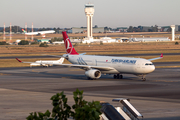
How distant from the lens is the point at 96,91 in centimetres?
3678

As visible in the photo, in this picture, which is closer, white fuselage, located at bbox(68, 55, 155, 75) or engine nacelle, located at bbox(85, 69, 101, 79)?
white fuselage, located at bbox(68, 55, 155, 75)

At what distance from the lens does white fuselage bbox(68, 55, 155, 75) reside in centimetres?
4544

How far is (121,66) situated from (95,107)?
129 feet

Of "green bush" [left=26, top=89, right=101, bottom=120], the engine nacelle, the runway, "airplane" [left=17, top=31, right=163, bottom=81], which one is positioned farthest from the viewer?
the engine nacelle

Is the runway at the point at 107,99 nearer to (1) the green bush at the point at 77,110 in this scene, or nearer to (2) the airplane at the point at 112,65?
(2) the airplane at the point at 112,65

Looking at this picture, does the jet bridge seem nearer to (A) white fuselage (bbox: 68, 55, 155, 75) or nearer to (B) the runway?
(B) the runway

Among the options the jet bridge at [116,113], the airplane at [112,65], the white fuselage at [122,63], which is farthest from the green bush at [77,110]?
the airplane at [112,65]

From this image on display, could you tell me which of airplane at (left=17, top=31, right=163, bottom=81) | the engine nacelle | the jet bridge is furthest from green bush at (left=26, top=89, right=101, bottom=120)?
the engine nacelle

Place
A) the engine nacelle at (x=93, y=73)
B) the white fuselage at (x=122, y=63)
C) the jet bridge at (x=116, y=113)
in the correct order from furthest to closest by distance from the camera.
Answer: the engine nacelle at (x=93, y=73)
the white fuselage at (x=122, y=63)
the jet bridge at (x=116, y=113)

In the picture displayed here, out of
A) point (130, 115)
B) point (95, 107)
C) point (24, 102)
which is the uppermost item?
point (95, 107)

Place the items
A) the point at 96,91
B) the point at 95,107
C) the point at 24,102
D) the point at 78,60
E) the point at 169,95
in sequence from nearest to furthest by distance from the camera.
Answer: the point at 95,107, the point at 24,102, the point at 169,95, the point at 96,91, the point at 78,60

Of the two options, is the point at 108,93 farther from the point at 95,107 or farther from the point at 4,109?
the point at 95,107

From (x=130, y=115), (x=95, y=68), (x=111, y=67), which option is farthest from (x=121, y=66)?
(x=130, y=115)

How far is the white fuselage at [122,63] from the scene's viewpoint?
149 feet
